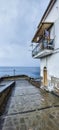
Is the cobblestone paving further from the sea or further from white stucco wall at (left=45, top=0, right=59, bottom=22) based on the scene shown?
the sea

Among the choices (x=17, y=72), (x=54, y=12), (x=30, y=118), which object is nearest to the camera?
(x=30, y=118)

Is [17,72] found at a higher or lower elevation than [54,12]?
lower

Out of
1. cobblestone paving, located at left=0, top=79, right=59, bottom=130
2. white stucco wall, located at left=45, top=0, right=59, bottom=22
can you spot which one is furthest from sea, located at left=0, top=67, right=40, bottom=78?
cobblestone paving, located at left=0, top=79, right=59, bottom=130

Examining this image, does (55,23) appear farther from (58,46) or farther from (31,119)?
(31,119)

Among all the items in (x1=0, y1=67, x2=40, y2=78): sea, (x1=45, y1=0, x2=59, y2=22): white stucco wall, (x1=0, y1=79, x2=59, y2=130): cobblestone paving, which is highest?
(x1=45, y1=0, x2=59, y2=22): white stucco wall

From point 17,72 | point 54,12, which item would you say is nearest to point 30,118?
point 54,12

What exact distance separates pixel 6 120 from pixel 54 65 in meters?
7.83

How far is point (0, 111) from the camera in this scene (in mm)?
6168

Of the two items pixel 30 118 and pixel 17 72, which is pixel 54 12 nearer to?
pixel 30 118

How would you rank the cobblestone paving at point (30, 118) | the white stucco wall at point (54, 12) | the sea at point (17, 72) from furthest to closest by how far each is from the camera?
the sea at point (17, 72)
the white stucco wall at point (54, 12)
the cobblestone paving at point (30, 118)

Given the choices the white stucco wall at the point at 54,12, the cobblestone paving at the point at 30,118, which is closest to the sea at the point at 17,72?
the white stucco wall at the point at 54,12

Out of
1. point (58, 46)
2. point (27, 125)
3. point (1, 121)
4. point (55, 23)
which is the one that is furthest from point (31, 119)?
point (55, 23)

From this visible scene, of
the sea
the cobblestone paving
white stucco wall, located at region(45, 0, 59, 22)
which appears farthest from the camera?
the sea

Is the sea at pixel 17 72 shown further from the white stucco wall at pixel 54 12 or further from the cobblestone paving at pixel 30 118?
the cobblestone paving at pixel 30 118
